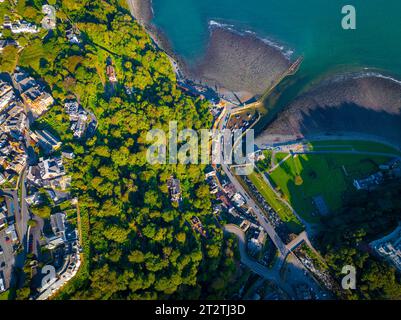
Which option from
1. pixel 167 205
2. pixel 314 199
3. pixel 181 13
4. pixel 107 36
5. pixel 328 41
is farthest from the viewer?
pixel 181 13

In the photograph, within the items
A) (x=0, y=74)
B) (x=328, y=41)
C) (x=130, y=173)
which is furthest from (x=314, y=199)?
(x=0, y=74)

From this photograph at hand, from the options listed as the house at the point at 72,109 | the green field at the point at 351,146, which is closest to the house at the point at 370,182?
the green field at the point at 351,146

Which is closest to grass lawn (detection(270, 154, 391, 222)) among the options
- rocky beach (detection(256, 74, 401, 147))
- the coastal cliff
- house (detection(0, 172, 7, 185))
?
rocky beach (detection(256, 74, 401, 147))

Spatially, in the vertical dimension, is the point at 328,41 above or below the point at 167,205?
above

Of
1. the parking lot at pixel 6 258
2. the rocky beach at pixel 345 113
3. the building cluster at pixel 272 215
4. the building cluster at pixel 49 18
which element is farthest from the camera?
the rocky beach at pixel 345 113

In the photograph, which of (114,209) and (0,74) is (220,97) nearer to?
(114,209)

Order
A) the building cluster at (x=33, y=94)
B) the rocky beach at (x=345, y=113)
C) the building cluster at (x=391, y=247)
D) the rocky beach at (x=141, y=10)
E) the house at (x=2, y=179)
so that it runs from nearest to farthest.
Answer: the house at (x=2, y=179) < the building cluster at (x=391, y=247) < the building cluster at (x=33, y=94) < the rocky beach at (x=345, y=113) < the rocky beach at (x=141, y=10)

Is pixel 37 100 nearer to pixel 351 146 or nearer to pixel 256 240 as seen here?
pixel 256 240

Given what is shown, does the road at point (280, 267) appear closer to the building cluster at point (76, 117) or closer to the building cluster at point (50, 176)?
the building cluster at point (50, 176)
